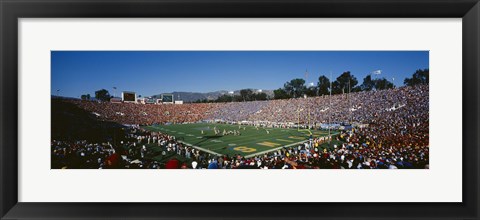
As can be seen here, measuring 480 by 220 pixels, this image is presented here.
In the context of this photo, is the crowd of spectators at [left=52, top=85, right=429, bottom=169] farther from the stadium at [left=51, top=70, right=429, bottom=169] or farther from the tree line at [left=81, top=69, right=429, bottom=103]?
the tree line at [left=81, top=69, right=429, bottom=103]

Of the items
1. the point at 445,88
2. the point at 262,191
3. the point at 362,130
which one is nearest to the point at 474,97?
the point at 445,88

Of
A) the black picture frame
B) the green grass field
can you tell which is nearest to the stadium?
the green grass field

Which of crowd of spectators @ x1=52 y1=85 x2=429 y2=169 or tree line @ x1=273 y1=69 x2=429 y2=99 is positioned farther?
tree line @ x1=273 y1=69 x2=429 y2=99

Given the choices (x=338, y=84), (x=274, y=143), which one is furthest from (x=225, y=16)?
(x=274, y=143)

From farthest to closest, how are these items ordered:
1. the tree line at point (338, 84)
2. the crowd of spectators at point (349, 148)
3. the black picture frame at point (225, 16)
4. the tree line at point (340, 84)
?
the tree line at point (338, 84) → the tree line at point (340, 84) → the crowd of spectators at point (349, 148) → the black picture frame at point (225, 16)

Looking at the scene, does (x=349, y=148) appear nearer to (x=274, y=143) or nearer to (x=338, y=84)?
(x=338, y=84)

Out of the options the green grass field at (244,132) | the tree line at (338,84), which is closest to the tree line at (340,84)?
the tree line at (338,84)

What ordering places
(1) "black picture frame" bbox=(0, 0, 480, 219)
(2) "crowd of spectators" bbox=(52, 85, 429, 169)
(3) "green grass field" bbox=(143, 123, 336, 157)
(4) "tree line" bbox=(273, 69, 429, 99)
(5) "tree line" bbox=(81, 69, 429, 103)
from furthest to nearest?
(3) "green grass field" bbox=(143, 123, 336, 157) < (4) "tree line" bbox=(273, 69, 429, 99) < (5) "tree line" bbox=(81, 69, 429, 103) < (2) "crowd of spectators" bbox=(52, 85, 429, 169) < (1) "black picture frame" bbox=(0, 0, 480, 219)

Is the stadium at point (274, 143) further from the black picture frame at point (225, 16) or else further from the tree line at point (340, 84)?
the black picture frame at point (225, 16)
